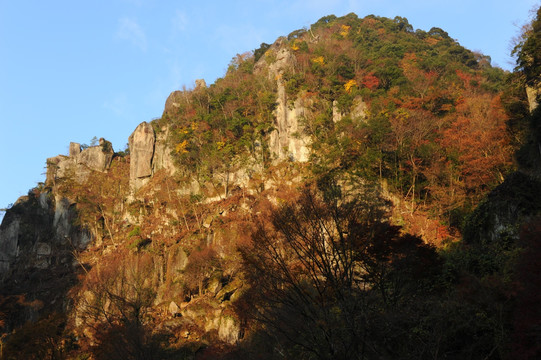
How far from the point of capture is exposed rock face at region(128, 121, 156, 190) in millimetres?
45094

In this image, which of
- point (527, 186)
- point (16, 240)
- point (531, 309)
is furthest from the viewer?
point (16, 240)

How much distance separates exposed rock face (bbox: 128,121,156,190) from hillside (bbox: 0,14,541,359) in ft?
0.78

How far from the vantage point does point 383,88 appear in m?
35.4

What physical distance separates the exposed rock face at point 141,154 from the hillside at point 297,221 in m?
0.24

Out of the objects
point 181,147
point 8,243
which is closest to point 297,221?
point 181,147

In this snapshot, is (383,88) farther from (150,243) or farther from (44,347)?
(44,347)

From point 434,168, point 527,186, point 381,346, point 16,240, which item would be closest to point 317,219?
point 381,346

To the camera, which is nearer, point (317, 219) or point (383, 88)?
point (317, 219)

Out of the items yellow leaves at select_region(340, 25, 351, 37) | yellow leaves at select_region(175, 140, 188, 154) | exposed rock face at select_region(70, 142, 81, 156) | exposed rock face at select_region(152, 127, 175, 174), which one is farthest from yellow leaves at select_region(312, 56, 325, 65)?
exposed rock face at select_region(70, 142, 81, 156)

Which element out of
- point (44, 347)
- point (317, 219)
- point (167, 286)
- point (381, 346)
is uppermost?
point (317, 219)

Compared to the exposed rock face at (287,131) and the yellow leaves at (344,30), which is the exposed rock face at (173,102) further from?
the yellow leaves at (344,30)

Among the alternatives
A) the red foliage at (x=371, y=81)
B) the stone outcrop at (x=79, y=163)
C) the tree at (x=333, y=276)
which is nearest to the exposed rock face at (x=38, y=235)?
the stone outcrop at (x=79, y=163)

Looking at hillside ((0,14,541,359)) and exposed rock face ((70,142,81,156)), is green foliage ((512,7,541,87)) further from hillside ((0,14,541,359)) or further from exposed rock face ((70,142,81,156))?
exposed rock face ((70,142,81,156))

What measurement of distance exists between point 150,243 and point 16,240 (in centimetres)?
2383
